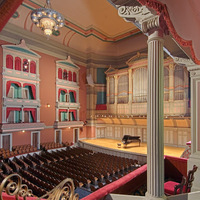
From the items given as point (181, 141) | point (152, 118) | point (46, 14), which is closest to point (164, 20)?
point (152, 118)

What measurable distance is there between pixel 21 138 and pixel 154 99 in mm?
10577

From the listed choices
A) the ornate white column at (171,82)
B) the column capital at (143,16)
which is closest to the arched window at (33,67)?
the ornate white column at (171,82)

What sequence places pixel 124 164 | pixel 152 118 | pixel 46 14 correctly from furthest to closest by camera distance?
pixel 46 14, pixel 124 164, pixel 152 118

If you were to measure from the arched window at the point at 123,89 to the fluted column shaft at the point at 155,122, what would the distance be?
10.7m

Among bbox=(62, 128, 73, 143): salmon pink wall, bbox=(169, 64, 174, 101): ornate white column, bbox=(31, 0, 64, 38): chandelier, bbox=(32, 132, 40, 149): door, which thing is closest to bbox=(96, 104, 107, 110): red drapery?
bbox=(62, 128, 73, 143): salmon pink wall

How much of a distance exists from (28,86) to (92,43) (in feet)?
23.6

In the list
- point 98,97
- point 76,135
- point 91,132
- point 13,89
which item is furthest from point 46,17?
point 91,132

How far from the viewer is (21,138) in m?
10.4

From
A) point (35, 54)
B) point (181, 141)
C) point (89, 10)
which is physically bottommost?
point (181, 141)

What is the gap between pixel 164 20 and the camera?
7.50ft

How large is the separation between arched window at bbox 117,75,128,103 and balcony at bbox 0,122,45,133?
6733 mm

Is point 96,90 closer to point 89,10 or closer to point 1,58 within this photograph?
point 89,10

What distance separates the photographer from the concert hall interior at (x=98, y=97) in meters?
2.34

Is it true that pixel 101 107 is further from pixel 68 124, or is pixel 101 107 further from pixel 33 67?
pixel 33 67
